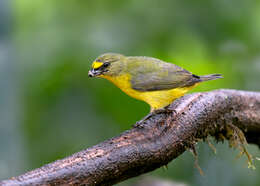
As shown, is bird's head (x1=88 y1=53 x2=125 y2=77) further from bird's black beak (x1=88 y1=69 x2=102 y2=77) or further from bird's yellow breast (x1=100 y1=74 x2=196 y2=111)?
bird's yellow breast (x1=100 y1=74 x2=196 y2=111)

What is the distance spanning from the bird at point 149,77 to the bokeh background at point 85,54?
0.35ft

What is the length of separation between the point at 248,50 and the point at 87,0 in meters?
1.68

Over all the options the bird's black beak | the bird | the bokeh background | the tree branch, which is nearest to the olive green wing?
the bird

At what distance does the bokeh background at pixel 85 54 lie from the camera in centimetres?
377

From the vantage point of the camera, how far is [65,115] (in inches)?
159

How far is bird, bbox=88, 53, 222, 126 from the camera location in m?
3.75

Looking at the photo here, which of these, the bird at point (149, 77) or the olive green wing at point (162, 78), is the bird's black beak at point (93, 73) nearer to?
the bird at point (149, 77)

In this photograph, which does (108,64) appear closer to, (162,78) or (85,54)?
(85,54)

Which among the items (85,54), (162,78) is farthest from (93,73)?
(162,78)

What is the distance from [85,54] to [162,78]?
766 millimetres

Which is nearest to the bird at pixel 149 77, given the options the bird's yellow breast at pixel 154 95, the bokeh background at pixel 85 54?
the bird's yellow breast at pixel 154 95

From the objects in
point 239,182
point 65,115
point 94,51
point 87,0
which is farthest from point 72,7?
point 239,182

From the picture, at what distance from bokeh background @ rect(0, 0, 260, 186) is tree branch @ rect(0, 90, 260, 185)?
448 millimetres

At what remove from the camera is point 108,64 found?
156 inches
